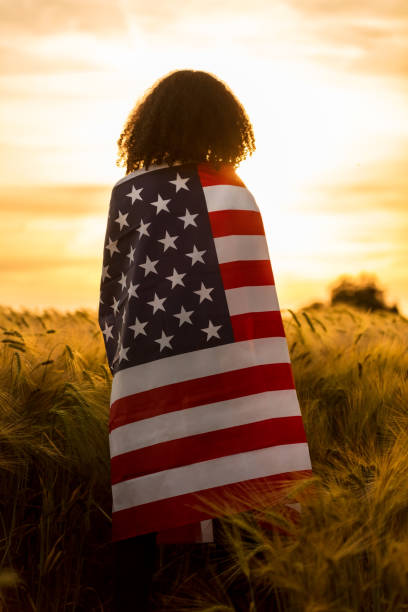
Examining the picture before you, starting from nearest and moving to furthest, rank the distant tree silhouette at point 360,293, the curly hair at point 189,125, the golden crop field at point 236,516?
the golden crop field at point 236,516 → the curly hair at point 189,125 → the distant tree silhouette at point 360,293

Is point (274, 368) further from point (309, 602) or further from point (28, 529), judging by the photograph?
point (28, 529)

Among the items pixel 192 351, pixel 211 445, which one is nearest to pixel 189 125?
pixel 192 351

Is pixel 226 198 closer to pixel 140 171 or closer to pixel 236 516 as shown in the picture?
pixel 140 171

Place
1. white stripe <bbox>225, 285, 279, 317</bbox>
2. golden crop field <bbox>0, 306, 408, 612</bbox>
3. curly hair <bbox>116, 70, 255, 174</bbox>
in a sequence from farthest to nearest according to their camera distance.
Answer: curly hair <bbox>116, 70, 255, 174</bbox>, white stripe <bbox>225, 285, 279, 317</bbox>, golden crop field <bbox>0, 306, 408, 612</bbox>

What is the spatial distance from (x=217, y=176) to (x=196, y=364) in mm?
733

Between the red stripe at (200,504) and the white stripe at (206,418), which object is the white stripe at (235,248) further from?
the red stripe at (200,504)

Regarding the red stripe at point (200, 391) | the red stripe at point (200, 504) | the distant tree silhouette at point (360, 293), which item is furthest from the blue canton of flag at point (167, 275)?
the distant tree silhouette at point (360, 293)

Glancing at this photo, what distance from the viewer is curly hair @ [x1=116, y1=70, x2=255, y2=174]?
248 cm

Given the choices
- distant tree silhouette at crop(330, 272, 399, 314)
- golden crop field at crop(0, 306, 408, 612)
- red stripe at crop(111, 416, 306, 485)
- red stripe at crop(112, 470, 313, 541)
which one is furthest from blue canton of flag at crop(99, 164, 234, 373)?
distant tree silhouette at crop(330, 272, 399, 314)

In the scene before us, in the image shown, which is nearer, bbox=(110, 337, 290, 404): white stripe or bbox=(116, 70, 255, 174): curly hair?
bbox=(110, 337, 290, 404): white stripe

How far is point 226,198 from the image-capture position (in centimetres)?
243

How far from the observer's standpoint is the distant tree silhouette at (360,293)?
18266 mm

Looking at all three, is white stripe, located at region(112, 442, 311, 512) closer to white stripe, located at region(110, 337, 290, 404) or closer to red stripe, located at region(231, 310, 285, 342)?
white stripe, located at region(110, 337, 290, 404)

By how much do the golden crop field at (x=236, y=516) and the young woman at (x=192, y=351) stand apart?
0.17m
